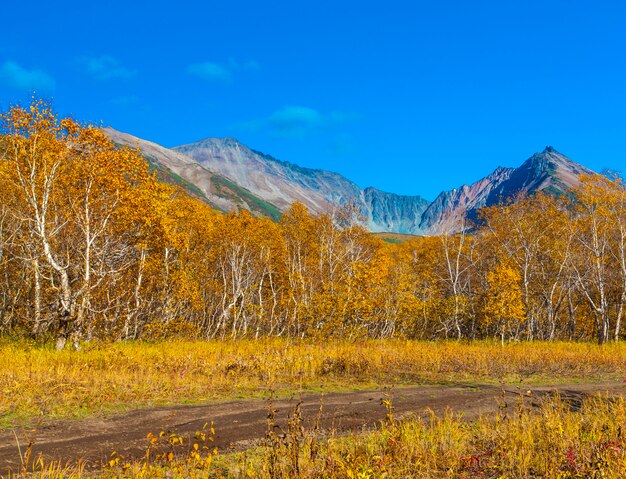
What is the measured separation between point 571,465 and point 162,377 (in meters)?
13.1

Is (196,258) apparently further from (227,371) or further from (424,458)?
(424,458)

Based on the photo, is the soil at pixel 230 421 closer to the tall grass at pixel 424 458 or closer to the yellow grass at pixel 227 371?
the tall grass at pixel 424 458

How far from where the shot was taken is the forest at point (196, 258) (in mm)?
23266

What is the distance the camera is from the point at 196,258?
39969 millimetres

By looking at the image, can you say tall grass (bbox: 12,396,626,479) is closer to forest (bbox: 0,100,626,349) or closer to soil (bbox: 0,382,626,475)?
soil (bbox: 0,382,626,475)

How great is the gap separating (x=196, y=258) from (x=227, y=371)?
2285 cm

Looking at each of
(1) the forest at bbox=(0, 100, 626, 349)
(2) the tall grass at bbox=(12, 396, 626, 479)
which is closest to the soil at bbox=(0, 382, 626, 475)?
(2) the tall grass at bbox=(12, 396, 626, 479)

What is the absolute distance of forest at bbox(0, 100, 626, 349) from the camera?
23.3 meters

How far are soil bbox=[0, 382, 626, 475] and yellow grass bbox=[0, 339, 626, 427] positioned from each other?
120cm

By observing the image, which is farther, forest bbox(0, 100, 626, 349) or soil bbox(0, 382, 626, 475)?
forest bbox(0, 100, 626, 349)

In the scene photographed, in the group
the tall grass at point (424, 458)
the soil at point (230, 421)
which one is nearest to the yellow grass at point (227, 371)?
the soil at point (230, 421)

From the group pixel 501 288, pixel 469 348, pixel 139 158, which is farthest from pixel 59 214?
pixel 501 288

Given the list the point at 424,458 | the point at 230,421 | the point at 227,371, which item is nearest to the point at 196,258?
the point at 227,371

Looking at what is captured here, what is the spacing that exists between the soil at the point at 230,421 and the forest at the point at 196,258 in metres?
9.33
